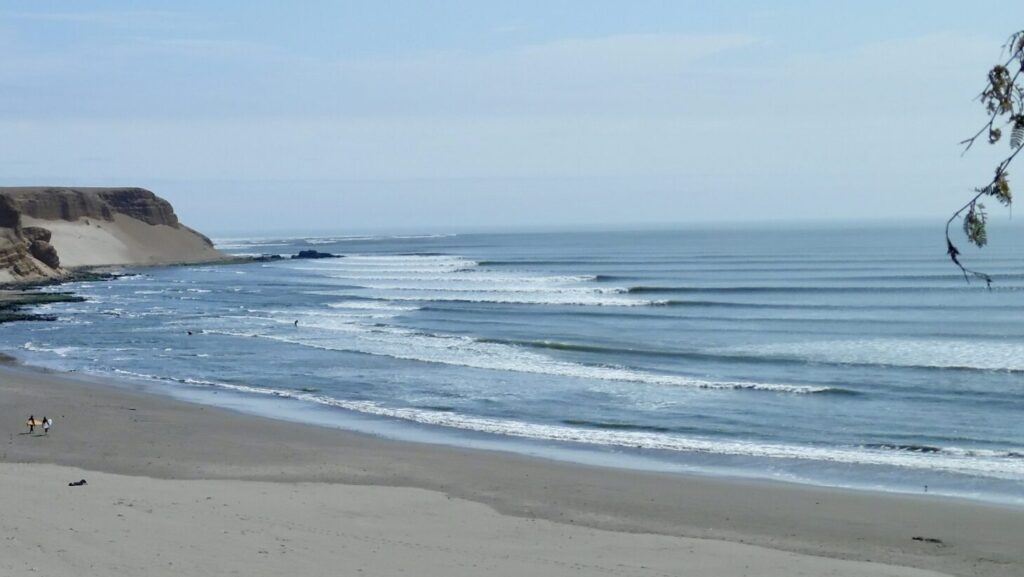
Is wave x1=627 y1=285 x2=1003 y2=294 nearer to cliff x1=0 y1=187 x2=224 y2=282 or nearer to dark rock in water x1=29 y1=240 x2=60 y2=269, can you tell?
dark rock in water x1=29 y1=240 x2=60 y2=269

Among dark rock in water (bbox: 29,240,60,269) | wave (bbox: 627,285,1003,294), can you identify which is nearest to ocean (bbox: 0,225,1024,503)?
wave (bbox: 627,285,1003,294)

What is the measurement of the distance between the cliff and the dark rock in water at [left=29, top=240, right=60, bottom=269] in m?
2.14

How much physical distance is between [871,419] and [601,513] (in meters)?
9.14

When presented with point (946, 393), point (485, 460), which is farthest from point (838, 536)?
point (946, 393)

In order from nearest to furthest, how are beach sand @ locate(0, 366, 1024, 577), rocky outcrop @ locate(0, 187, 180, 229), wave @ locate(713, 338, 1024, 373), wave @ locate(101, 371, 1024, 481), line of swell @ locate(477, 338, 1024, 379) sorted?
beach sand @ locate(0, 366, 1024, 577) < wave @ locate(101, 371, 1024, 481) < line of swell @ locate(477, 338, 1024, 379) < wave @ locate(713, 338, 1024, 373) < rocky outcrop @ locate(0, 187, 180, 229)

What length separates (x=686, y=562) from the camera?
11.5 m

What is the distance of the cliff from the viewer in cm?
9381

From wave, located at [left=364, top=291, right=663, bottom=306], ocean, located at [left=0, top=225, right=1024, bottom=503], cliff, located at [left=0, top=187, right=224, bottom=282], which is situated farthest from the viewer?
cliff, located at [left=0, top=187, right=224, bottom=282]

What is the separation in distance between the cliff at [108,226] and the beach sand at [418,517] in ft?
215

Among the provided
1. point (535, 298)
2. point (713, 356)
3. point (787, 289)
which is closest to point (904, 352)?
point (713, 356)

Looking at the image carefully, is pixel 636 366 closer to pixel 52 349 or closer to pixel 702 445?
pixel 702 445

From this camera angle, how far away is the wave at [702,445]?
57.5 feet

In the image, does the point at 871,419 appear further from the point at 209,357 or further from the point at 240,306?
the point at 240,306

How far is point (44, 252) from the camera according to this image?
73.9m
